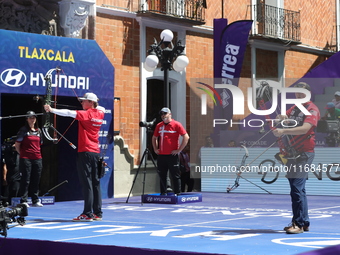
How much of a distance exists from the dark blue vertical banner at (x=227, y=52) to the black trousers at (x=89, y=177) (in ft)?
33.5

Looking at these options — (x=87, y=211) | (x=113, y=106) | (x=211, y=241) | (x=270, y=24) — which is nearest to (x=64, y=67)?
(x=113, y=106)

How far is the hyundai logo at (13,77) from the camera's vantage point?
1524 centimetres

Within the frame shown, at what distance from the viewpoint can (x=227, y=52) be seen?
70.7 feet

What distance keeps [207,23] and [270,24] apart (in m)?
3.11

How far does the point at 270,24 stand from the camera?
81.6 ft

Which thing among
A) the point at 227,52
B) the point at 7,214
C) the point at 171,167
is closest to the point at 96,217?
the point at 7,214

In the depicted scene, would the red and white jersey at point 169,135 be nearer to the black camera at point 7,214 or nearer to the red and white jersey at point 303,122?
the red and white jersey at point 303,122

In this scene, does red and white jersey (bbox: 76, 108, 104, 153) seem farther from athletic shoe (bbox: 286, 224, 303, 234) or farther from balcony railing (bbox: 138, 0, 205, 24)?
balcony railing (bbox: 138, 0, 205, 24)

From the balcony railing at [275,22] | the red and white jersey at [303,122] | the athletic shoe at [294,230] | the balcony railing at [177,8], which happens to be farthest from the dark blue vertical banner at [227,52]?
the athletic shoe at [294,230]

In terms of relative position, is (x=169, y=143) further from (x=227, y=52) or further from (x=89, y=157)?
(x=227, y=52)

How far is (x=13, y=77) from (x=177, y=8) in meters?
7.14

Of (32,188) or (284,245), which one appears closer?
(284,245)

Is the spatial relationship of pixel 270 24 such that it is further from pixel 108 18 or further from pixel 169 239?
pixel 169 239

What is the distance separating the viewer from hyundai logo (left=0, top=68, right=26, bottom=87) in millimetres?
15242
